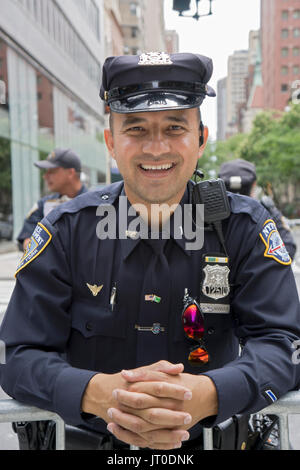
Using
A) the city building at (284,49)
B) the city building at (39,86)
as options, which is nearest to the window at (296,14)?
the city building at (284,49)

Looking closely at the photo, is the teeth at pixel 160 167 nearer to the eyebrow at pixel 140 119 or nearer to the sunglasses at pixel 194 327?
the eyebrow at pixel 140 119

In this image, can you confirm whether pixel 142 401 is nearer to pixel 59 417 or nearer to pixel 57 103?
pixel 59 417

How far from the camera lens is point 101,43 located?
35.6 metres

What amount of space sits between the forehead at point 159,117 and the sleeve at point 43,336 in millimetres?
522

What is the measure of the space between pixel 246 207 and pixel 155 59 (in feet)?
2.26

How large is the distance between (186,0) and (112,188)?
492 cm

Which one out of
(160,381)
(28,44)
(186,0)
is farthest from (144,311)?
(28,44)

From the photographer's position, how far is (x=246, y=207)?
2074mm

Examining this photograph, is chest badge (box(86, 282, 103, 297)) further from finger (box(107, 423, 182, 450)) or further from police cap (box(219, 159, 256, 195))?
police cap (box(219, 159, 256, 195))

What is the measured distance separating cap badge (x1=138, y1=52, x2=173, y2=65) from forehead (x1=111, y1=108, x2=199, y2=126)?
0.63 ft

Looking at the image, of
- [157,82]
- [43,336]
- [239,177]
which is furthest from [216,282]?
[239,177]

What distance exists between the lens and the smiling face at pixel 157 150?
6.37ft
